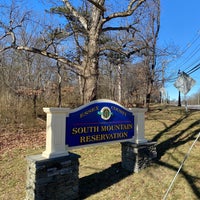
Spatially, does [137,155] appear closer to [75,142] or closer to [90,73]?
[75,142]

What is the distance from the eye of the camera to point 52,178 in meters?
4.12

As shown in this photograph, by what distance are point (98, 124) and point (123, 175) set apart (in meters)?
1.56

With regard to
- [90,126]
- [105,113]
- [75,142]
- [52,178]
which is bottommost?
[52,178]

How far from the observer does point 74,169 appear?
14.6 feet

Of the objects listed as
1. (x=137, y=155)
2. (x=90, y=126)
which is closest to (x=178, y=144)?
(x=137, y=155)

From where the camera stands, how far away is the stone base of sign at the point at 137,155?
18.2 feet

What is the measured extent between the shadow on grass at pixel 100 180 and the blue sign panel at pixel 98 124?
916mm

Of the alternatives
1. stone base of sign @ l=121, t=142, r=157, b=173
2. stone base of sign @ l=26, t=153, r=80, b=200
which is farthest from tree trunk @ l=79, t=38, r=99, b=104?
stone base of sign @ l=26, t=153, r=80, b=200

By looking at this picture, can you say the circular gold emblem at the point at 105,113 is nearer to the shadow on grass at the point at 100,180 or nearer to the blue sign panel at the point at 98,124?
the blue sign panel at the point at 98,124

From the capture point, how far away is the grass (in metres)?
4.52

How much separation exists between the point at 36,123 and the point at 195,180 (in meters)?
9.18

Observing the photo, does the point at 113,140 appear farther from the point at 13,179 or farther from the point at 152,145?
the point at 13,179

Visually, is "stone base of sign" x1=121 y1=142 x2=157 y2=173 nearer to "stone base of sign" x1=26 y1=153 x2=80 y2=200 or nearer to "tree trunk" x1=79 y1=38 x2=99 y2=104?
"stone base of sign" x1=26 y1=153 x2=80 y2=200

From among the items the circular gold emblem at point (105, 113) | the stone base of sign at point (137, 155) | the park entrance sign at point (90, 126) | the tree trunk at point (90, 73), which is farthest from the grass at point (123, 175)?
the tree trunk at point (90, 73)
